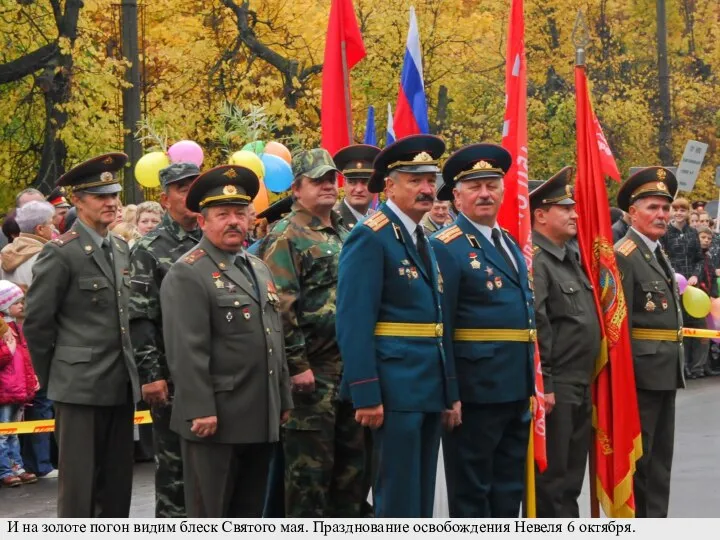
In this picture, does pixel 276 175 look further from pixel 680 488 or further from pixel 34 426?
pixel 680 488

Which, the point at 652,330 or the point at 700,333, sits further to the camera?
the point at 700,333

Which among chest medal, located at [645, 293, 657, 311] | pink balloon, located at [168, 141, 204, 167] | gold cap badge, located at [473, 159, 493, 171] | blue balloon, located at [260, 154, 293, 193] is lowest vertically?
chest medal, located at [645, 293, 657, 311]

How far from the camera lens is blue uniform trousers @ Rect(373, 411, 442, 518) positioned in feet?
23.4

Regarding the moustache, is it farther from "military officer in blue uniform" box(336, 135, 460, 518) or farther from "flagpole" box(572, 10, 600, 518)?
"flagpole" box(572, 10, 600, 518)

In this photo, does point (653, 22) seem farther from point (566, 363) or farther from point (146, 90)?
point (566, 363)

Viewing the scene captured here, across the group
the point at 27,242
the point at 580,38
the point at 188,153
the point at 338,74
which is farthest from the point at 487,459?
the point at 188,153

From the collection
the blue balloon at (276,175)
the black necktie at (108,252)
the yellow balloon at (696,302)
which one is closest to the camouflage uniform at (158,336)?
the black necktie at (108,252)

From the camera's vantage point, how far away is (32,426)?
11.2 m

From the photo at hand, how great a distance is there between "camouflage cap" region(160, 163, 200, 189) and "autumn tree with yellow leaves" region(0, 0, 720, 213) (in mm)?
10024

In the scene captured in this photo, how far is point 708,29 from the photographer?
34281 millimetres

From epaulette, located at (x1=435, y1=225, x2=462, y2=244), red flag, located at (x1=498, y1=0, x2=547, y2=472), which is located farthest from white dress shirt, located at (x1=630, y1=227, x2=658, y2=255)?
epaulette, located at (x1=435, y1=225, x2=462, y2=244)

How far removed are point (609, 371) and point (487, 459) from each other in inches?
Result: 54.3

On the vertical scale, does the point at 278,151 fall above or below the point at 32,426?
above

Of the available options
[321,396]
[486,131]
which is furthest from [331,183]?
[486,131]
